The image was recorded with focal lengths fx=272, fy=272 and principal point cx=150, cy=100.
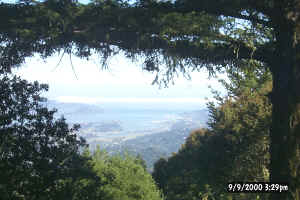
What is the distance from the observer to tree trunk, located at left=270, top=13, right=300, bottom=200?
6215 millimetres

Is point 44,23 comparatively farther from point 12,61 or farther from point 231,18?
point 231,18

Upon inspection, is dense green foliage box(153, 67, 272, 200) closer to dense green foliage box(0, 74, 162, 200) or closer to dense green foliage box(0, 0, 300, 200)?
dense green foliage box(0, 0, 300, 200)

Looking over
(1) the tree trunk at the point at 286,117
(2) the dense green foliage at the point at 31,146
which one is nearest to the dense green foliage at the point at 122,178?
(2) the dense green foliage at the point at 31,146

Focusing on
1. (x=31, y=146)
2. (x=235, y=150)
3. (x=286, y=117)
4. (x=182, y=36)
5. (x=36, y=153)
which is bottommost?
(x=235, y=150)

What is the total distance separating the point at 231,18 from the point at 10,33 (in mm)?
6041

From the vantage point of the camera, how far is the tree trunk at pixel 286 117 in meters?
6.21

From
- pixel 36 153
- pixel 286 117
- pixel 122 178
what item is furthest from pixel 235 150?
pixel 36 153

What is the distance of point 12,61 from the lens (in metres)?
7.61

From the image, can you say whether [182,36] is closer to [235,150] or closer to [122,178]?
[122,178]

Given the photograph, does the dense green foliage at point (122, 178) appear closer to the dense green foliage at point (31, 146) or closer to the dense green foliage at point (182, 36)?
the dense green foliage at point (31, 146)

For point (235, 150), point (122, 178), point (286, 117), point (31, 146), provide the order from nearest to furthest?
1. point (31, 146)
2. point (286, 117)
3. point (122, 178)
4. point (235, 150)

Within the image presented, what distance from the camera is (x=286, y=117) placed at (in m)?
6.34

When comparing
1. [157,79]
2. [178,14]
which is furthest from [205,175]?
[178,14]

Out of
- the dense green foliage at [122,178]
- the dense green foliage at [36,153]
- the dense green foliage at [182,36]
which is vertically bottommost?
the dense green foliage at [122,178]
